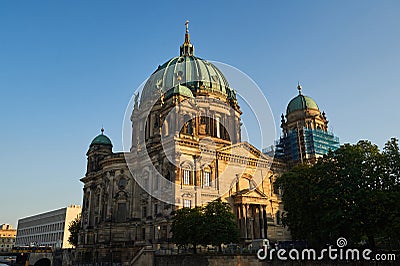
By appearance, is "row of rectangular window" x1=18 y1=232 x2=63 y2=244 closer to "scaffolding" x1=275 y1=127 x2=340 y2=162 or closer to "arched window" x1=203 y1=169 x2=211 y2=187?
"arched window" x1=203 y1=169 x2=211 y2=187

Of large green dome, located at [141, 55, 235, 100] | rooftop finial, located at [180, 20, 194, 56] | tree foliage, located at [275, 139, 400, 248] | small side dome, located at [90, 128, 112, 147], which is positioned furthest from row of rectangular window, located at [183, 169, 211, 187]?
rooftop finial, located at [180, 20, 194, 56]

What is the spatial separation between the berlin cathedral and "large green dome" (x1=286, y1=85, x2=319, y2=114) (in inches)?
8.7

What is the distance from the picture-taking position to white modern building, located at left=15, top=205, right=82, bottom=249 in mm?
112812

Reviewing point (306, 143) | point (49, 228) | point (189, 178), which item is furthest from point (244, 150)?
point (49, 228)

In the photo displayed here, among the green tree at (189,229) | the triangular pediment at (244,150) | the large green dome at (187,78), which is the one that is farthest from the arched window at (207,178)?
the large green dome at (187,78)

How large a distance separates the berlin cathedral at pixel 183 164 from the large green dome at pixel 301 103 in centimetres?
22

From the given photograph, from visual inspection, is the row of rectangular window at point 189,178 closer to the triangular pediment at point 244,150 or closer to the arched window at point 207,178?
the arched window at point 207,178

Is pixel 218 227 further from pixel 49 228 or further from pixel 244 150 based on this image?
pixel 49 228

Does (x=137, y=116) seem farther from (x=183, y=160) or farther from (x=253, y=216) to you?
(x=253, y=216)

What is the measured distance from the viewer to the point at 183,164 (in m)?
51.8

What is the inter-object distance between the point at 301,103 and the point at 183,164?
32.8 meters

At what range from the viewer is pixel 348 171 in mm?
29281

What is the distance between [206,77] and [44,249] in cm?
4710

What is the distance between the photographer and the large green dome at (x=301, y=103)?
72438 mm
